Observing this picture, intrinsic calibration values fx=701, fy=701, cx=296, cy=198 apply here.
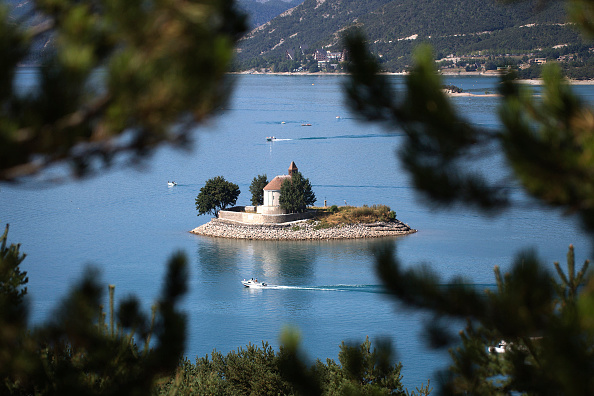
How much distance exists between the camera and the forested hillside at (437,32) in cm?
10056

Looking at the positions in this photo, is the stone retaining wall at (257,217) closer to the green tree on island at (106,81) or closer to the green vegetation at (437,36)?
the green vegetation at (437,36)

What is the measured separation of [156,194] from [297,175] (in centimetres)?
1439

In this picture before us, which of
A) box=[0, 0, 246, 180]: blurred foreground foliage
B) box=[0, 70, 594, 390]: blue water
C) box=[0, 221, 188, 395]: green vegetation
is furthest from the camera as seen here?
box=[0, 70, 594, 390]: blue water

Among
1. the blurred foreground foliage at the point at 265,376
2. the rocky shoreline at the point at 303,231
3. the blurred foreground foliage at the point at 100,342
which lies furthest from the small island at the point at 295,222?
the blurred foreground foliage at the point at 100,342

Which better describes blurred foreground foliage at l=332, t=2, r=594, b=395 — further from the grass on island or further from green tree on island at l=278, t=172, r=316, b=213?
the grass on island

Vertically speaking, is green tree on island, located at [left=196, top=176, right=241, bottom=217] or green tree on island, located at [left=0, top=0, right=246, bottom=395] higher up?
green tree on island, located at [left=0, top=0, right=246, bottom=395]

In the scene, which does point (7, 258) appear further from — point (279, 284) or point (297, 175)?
point (297, 175)

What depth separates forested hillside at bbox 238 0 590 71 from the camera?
100562 millimetres

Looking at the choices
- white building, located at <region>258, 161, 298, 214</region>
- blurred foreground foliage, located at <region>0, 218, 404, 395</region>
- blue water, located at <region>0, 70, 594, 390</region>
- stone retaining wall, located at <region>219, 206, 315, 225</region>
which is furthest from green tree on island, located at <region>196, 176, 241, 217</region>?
blurred foreground foliage, located at <region>0, 218, 404, 395</region>

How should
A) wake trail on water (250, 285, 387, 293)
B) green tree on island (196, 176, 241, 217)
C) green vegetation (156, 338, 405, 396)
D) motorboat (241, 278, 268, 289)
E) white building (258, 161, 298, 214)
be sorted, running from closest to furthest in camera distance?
green vegetation (156, 338, 405, 396) → wake trail on water (250, 285, 387, 293) → motorboat (241, 278, 268, 289) → white building (258, 161, 298, 214) → green tree on island (196, 176, 241, 217)

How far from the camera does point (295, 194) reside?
3838 centimetres

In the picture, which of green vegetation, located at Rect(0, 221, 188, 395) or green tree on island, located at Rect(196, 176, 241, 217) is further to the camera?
green tree on island, located at Rect(196, 176, 241, 217)

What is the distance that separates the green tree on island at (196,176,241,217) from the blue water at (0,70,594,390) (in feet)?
4.55

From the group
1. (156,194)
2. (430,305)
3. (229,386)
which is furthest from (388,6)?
(430,305)
